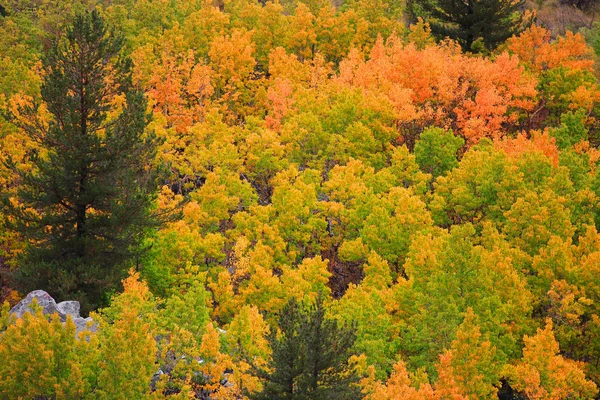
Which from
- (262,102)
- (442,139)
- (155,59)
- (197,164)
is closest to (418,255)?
(442,139)

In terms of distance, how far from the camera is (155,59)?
269 feet

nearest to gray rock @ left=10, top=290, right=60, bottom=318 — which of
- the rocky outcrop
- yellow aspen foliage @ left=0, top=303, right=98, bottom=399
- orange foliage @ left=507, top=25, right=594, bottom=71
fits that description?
the rocky outcrop

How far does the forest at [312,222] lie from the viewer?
34.2 meters

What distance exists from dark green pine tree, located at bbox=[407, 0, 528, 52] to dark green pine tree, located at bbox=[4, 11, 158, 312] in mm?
42124

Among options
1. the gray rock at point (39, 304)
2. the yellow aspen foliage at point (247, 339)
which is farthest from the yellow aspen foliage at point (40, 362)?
the yellow aspen foliage at point (247, 339)

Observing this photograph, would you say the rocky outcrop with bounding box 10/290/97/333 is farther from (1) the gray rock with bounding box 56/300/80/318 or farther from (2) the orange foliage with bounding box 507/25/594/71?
(2) the orange foliage with bounding box 507/25/594/71

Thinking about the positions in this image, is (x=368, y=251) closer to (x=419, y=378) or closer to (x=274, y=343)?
(x=419, y=378)

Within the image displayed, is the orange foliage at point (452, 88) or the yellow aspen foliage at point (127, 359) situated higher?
the orange foliage at point (452, 88)

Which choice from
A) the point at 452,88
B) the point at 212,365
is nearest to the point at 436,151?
the point at 452,88

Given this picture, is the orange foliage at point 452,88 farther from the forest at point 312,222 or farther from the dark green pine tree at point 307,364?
the dark green pine tree at point 307,364

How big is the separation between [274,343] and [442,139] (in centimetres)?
3775

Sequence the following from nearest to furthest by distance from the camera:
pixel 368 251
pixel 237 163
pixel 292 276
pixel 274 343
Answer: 1. pixel 274 343
2. pixel 292 276
3. pixel 368 251
4. pixel 237 163

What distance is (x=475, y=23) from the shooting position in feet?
262

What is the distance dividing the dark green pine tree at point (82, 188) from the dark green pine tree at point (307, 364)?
17.9m
